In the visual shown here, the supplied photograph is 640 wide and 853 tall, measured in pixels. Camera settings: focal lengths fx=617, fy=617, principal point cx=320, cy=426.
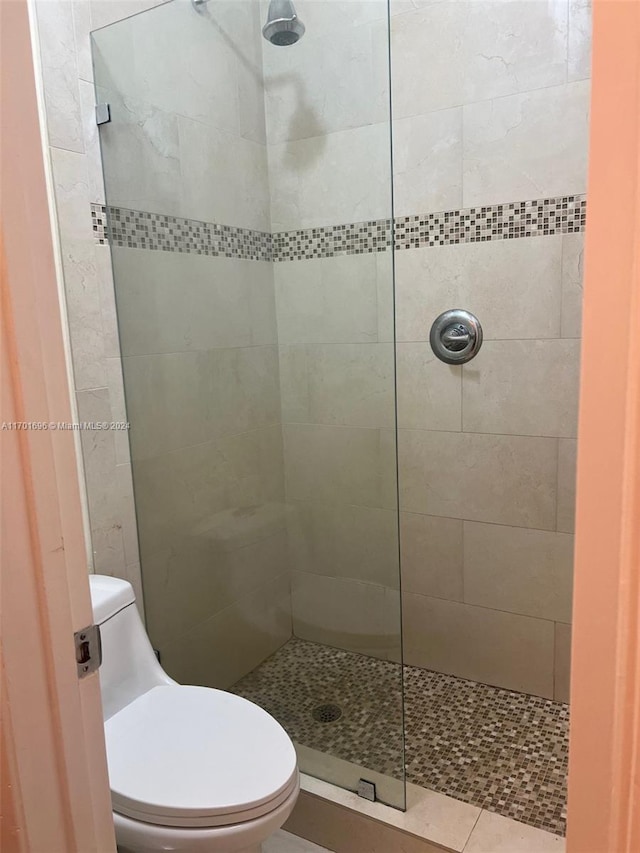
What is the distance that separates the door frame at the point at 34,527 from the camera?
644 millimetres

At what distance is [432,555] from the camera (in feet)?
7.50

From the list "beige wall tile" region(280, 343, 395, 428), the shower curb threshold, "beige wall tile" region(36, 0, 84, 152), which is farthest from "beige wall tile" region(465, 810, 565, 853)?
"beige wall tile" region(36, 0, 84, 152)

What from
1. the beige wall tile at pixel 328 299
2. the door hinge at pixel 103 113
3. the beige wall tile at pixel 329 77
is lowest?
the beige wall tile at pixel 328 299

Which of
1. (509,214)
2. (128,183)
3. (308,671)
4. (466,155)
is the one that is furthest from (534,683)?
(128,183)

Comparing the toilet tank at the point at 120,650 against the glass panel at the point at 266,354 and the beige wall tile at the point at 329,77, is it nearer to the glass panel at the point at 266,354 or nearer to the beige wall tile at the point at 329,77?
the glass panel at the point at 266,354

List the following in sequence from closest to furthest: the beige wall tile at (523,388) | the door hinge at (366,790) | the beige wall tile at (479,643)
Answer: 1. the door hinge at (366,790)
2. the beige wall tile at (523,388)
3. the beige wall tile at (479,643)

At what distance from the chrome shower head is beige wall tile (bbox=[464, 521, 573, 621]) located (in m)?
1.67

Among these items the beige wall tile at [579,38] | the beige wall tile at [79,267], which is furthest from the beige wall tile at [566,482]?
the beige wall tile at [79,267]

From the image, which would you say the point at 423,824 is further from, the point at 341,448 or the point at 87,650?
the point at 87,650

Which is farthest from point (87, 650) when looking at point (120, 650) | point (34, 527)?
point (120, 650)

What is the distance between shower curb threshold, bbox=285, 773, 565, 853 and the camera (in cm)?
151

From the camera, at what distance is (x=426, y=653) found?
2359 millimetres

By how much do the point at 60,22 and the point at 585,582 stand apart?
1.80m

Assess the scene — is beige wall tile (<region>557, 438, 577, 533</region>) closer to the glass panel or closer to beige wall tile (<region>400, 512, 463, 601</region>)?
beige wall tile (<region>400, 512, 463, 601</region>)
